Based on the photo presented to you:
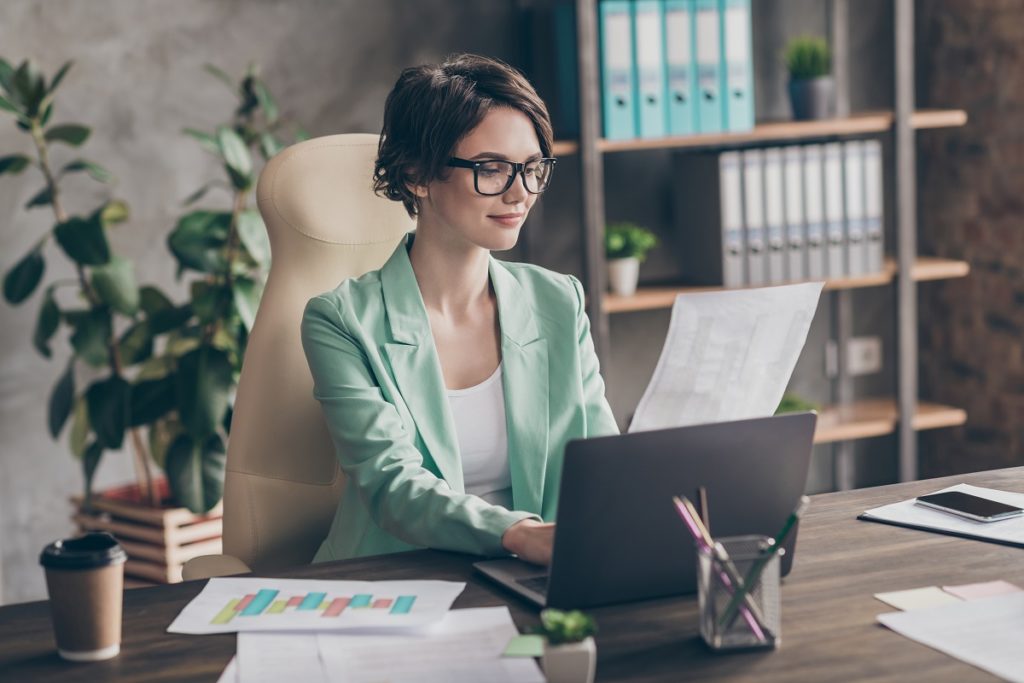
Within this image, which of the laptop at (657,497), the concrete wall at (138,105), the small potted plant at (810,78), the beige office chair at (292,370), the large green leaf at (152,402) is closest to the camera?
the laptop at (657,497)

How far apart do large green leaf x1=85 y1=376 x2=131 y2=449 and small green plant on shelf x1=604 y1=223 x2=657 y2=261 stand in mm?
1207

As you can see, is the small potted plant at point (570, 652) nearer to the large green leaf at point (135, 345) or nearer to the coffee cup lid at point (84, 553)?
the coffee cup lid at point (84, 553)

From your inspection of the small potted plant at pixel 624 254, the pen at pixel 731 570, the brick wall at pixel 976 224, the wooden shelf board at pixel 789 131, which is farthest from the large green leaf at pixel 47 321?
the brick wall at pixel 976 224

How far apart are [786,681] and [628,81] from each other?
7.11 feet

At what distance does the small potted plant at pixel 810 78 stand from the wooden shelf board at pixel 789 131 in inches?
1.4

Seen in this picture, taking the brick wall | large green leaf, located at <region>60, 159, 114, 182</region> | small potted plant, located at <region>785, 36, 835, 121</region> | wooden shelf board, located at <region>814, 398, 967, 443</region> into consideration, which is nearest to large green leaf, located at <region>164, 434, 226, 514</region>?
large green leaf, located at <region>60, 159, 114, 182</region>

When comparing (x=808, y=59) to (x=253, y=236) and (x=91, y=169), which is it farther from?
(x=91, y=169)

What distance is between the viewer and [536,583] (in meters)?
1.33

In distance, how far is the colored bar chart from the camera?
1.28 metres

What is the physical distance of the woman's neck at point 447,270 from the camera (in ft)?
6.07

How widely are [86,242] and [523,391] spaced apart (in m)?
1.31

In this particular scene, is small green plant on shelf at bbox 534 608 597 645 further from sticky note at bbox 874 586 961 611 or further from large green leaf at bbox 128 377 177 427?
large green leaf at bbox 128 377 177 427

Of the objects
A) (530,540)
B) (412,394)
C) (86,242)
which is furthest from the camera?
(86,242)

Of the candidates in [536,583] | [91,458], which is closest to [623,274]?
[91,458]
